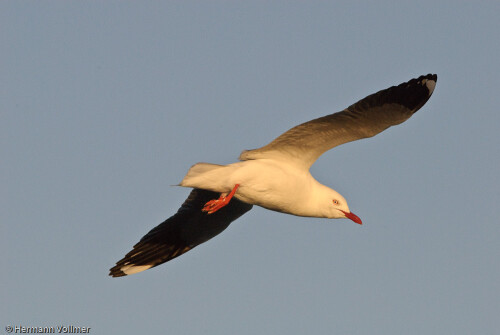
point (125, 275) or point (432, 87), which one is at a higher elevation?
point (432, 87)

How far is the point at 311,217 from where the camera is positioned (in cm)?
1302

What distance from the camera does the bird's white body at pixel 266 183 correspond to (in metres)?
12.2

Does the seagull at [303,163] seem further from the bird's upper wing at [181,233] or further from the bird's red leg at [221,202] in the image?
the bird's upper wing at [181,233]

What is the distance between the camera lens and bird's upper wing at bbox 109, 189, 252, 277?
14297 mm

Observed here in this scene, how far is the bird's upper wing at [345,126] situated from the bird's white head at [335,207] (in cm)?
59

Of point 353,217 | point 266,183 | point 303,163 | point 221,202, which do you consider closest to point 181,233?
point 221,202

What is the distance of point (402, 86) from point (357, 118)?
1130mm

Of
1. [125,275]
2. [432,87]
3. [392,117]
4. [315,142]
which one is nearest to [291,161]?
[315,142]

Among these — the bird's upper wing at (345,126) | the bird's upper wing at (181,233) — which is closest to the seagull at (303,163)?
the bird's upper wing at (345,126)

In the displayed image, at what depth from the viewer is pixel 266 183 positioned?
12.3 metres

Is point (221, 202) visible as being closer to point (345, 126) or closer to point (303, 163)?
point (303, 163)

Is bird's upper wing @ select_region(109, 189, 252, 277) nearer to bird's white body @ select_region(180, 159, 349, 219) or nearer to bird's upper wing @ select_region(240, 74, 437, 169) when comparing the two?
bird's white body @ select_region(180, 159, 349, 219)

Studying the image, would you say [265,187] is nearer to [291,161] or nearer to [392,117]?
[291,161]

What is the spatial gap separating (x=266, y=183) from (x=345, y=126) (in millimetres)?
1484
